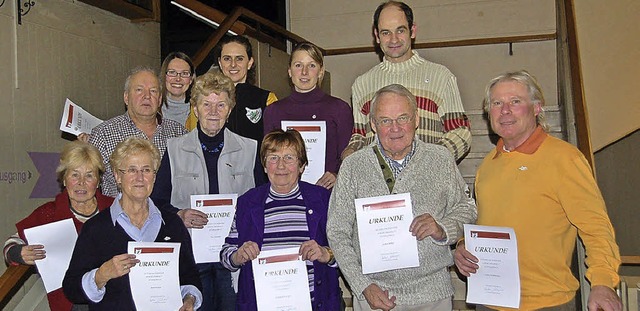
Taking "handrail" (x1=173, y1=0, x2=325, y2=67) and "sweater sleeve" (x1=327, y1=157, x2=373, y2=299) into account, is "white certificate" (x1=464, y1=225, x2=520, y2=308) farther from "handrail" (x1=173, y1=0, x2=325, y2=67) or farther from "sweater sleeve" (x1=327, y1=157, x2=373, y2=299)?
"handrail" (x1=173, y1=0, x2=325, y2=67)

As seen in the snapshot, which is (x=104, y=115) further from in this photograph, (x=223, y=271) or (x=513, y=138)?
(x=513, y=138)

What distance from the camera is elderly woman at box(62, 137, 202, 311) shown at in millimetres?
2643

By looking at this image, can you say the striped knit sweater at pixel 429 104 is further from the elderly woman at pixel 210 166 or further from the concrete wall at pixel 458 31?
the concrete wall at pixel 458 31

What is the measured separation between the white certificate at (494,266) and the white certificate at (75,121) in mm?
2487

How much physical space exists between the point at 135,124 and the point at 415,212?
1801 millimetres

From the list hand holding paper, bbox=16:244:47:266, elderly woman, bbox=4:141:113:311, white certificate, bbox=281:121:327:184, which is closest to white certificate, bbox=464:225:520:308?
white certificate, bbox=281:121:327:184

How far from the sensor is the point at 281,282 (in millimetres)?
2822

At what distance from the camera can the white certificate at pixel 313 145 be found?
3.53m

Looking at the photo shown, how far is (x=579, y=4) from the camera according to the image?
6512mm

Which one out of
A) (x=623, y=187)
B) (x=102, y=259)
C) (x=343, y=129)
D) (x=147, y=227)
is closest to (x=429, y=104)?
(x=343, y=129)

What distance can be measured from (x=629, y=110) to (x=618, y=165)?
120cm

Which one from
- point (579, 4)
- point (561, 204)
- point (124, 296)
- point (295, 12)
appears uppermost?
point (295, 12)

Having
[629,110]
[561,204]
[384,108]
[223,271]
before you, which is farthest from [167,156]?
[629,110]

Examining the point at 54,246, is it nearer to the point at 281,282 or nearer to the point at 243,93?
the point at 281,282
